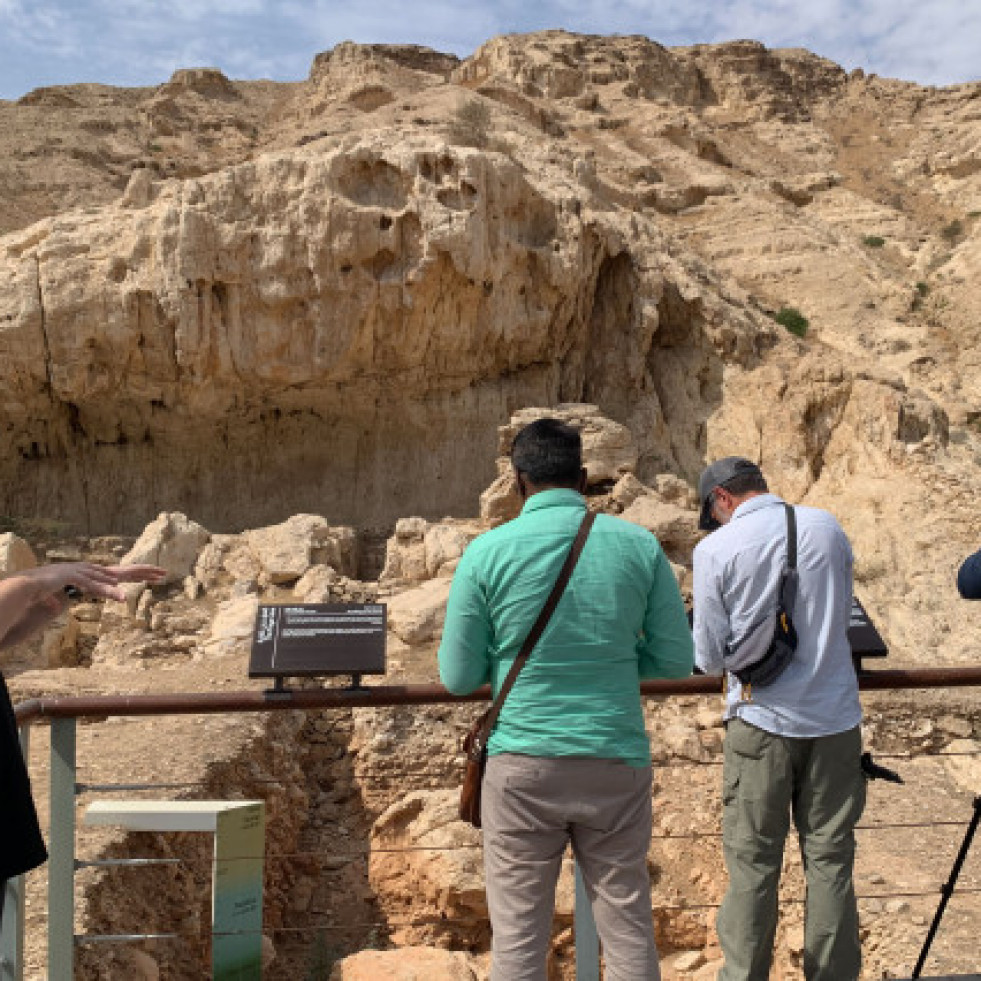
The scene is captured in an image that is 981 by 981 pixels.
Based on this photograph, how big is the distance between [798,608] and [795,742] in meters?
0.42

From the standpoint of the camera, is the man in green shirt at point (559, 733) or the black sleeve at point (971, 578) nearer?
the man in green shirt at point (559, 733)

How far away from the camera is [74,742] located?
124 inches

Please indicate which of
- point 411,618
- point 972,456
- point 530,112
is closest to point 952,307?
point 972,456

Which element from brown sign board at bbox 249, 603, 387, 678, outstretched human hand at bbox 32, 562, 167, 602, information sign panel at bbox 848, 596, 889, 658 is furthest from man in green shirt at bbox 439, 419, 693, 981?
brown sign board at bbox 249, 603, 387, 678

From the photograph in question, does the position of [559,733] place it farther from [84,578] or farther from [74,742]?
[74,742]

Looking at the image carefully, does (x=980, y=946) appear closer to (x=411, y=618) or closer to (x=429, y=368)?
(x=411, y=618)

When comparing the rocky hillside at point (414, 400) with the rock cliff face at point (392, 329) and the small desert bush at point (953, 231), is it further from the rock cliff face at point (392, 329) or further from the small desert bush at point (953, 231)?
the small desert bush at point (953, 231)

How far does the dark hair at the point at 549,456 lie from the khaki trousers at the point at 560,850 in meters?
0.79

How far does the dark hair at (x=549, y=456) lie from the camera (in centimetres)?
276

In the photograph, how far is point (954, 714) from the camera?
882cm

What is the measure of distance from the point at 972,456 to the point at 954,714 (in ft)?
32.8

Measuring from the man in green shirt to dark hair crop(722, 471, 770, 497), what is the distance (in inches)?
25.0

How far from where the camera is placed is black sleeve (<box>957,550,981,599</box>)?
285 centimetres

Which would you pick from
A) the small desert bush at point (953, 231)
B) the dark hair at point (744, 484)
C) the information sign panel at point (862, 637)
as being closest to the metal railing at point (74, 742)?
the information sign panel at point (862, 637)
